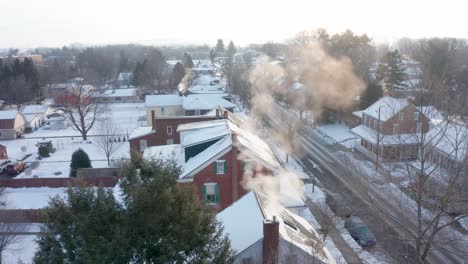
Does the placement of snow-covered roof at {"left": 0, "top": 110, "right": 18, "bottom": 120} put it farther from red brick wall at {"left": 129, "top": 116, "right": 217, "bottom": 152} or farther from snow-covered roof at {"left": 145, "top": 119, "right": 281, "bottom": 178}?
snow-covered roof at {"left": 145, "top": 119, "right": 281, "bottom": 178}

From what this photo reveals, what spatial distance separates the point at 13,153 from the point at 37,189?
37.1 feet

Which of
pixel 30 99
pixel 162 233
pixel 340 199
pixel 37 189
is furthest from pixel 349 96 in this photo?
pixel 30 99

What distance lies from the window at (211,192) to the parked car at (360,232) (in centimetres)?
557

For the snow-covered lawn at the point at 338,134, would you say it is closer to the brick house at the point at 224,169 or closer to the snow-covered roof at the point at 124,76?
the brick house at the point at 224,169

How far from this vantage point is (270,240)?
10109 mm

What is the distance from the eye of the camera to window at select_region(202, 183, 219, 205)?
1736cm

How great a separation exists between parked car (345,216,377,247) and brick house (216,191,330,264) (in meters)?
3.76

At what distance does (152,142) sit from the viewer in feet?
86.8

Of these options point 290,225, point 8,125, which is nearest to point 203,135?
point 290,225

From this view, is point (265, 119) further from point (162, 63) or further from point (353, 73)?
point (162, 63)

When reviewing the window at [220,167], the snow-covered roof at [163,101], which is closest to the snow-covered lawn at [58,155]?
the snow-covered roof at [163,101]

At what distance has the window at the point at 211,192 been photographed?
57.0ft

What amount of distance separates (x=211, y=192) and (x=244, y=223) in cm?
604

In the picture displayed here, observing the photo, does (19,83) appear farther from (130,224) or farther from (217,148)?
(130,224)
